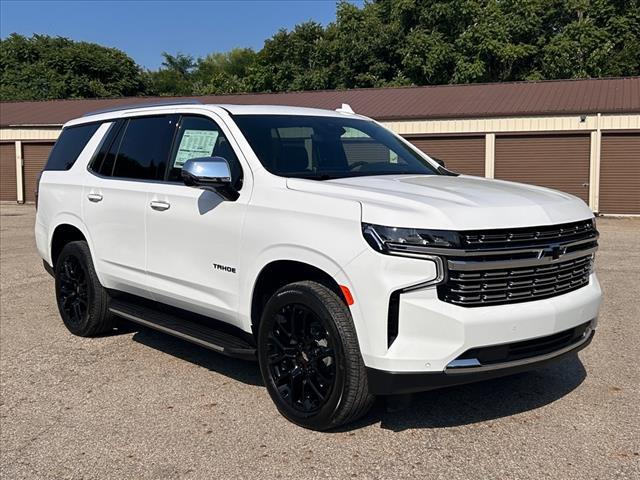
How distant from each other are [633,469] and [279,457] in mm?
1861

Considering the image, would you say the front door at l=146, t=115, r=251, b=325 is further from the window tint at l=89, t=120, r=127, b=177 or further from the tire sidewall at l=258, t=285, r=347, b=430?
the window tint at l=89, t=120, r=127, b=177

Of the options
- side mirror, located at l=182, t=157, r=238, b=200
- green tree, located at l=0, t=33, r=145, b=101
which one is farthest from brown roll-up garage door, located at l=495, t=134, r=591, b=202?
green tree, located at l=0, t=33, r=145, b=101

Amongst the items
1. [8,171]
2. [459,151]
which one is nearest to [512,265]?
[459,151]

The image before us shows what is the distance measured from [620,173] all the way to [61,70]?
145 ft

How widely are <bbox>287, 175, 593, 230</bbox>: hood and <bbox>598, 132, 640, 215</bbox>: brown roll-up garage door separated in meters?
18.0

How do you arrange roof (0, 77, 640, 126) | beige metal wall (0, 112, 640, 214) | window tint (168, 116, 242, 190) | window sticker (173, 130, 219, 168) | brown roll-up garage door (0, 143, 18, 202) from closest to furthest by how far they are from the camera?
1. window tint (168, 116, 242, 190)
2. window sticker (173, 130, 219, 168)
3. beige metal wall (0, 112, 640, 214)
4. roof (0, 77, 640, 126)
5. brown roll-up garage door (0, 143, 18, 202)

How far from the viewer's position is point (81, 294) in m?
6.14

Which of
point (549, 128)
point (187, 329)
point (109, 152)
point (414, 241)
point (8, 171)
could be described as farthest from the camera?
point (8, 171)

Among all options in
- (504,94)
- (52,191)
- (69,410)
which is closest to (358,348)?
(69,410)

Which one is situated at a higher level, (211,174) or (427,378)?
(211,174)

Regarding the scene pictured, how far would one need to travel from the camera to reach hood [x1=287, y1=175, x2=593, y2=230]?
11.4 feet

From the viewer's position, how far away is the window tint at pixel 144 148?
5215 millimetres

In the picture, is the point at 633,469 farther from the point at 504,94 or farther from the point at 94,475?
the point at 504,94

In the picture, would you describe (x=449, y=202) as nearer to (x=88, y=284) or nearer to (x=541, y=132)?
(x=88, y=284)
